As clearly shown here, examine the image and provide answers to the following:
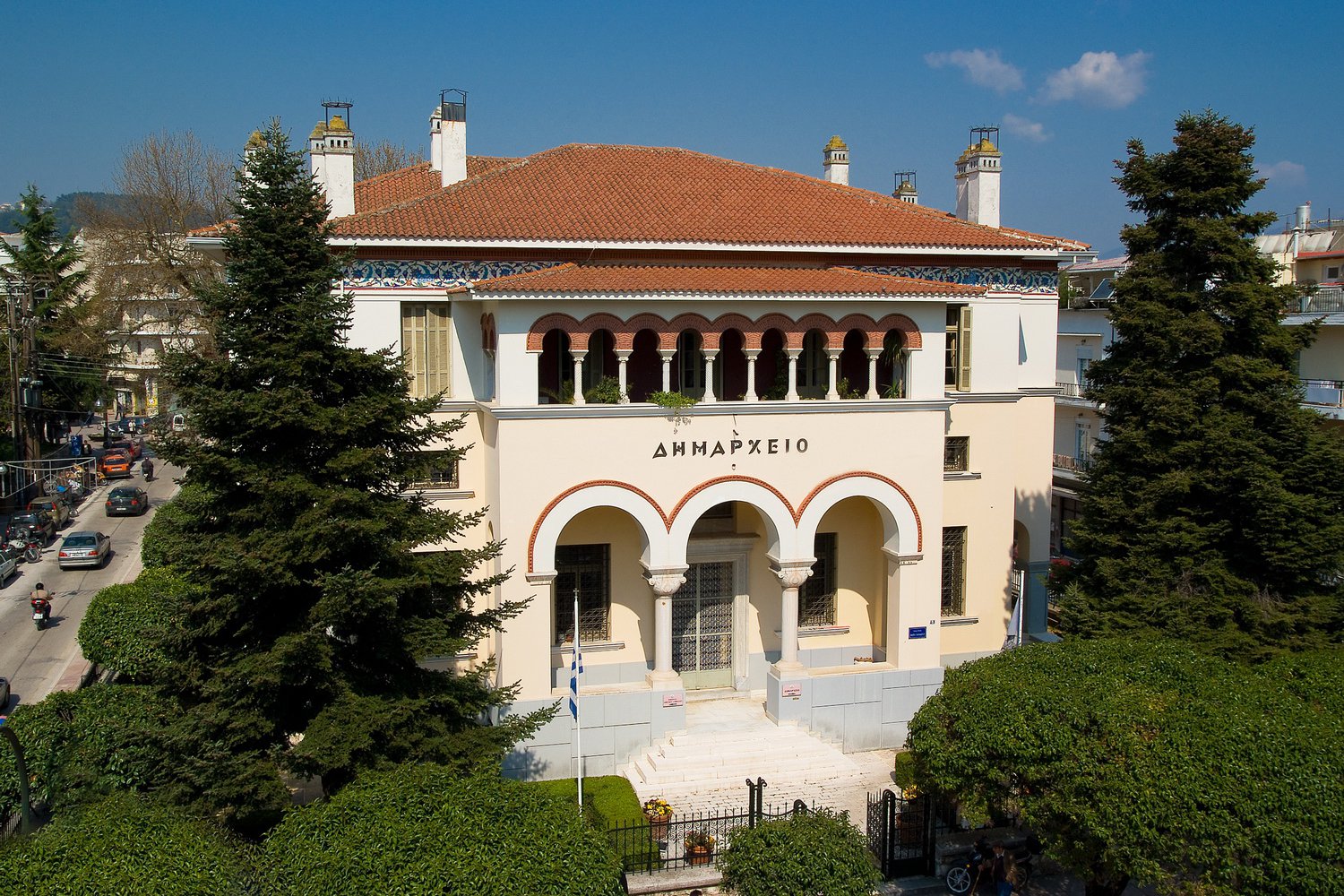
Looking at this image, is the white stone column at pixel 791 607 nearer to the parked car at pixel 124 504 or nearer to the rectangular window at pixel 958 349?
the rectangular window at pixel 958 349

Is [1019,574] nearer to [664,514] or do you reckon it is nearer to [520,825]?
[664,514]

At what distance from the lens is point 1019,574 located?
22641 mm

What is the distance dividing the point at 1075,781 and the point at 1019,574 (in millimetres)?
9964

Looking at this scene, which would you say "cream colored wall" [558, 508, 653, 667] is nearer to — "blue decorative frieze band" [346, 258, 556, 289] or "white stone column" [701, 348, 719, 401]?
"white stone column" [701, 348, 719, 401]

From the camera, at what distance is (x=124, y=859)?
10617 mm

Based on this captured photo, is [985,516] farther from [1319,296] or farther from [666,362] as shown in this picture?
[1319,296]

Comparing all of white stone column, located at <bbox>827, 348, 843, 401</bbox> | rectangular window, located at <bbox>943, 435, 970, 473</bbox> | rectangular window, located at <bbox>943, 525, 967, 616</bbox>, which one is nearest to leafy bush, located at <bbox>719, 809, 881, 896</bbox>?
white stone column, located at <bbox>827, 348, 843, 401</bbox>

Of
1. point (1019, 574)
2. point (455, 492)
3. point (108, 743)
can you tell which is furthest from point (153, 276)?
point (1019, 574)

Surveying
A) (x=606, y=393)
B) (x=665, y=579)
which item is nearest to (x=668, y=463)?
(x=606, y=393)

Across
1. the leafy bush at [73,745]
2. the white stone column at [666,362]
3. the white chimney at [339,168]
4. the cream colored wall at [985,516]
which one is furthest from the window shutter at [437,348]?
the cream colored wall at [985,516]

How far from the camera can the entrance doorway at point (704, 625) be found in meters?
22.5

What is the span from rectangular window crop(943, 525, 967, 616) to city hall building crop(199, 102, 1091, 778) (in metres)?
0.06

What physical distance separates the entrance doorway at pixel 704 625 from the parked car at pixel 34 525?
26938mm

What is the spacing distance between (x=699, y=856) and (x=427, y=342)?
1125 cm
